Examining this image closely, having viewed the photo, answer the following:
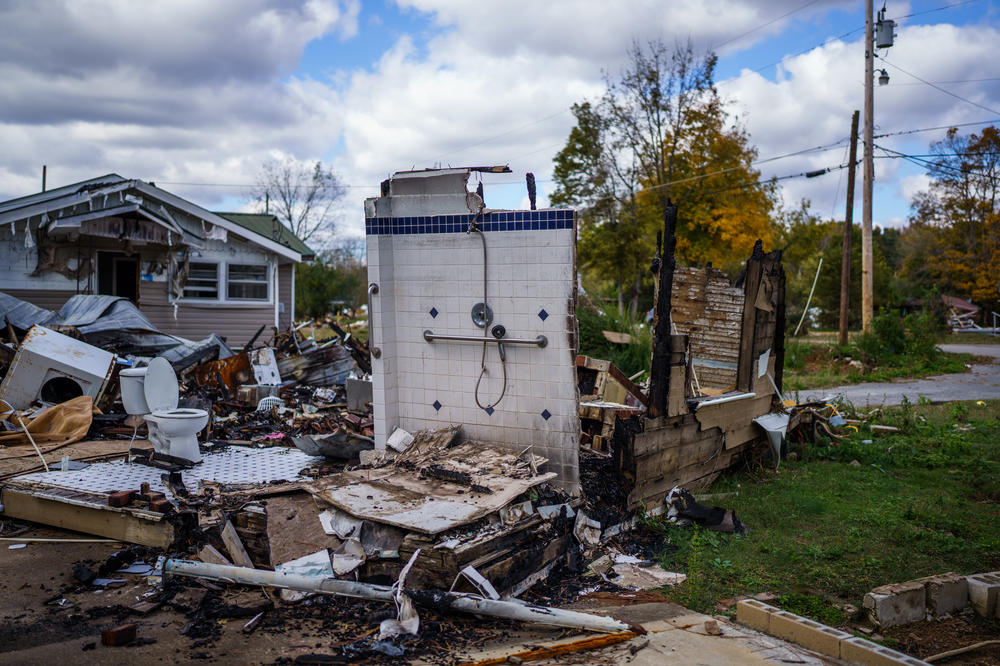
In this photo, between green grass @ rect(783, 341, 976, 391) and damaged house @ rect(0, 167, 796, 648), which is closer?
damaged house @ rect(0, 167, 796, 648)

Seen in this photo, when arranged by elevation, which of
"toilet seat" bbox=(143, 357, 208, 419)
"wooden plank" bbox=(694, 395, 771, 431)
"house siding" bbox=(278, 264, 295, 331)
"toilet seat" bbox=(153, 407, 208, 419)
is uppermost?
"house siding" bbox=(278, 264, 295, 331)

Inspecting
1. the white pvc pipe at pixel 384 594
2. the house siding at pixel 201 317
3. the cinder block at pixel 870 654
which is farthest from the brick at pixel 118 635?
the house siding at pixel 201 317

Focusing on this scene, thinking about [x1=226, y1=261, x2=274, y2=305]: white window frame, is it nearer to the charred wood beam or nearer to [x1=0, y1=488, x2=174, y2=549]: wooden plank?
[x1=0, y1=488, x2=174, y2=549]: wooden plank

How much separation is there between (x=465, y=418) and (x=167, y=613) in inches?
120

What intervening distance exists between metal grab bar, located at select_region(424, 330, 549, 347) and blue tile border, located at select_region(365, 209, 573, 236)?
100 centimetres

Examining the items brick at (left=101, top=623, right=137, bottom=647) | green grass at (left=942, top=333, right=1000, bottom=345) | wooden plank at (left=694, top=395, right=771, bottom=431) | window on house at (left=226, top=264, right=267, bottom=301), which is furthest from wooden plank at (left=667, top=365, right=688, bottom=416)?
green grass at (left=942, top=333, right=1000, bottom=345)

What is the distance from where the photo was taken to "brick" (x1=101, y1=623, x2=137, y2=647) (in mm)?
3662

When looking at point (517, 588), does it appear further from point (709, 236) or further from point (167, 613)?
point (709, 236)

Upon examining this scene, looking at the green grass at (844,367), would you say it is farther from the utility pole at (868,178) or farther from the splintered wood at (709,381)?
the splintered wood at (709,381)

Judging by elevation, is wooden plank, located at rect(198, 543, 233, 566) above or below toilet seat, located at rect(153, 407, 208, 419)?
below

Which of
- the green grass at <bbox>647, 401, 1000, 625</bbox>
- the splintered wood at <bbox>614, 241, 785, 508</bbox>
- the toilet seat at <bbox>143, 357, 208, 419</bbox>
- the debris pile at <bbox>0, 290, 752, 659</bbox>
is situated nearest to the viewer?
the debris pile at <bbox>0, 290, 752, 659</bbox>

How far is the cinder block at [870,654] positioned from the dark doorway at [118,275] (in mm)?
15892

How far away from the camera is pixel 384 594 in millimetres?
4051

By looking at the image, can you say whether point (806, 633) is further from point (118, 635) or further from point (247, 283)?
point (247, 283)
